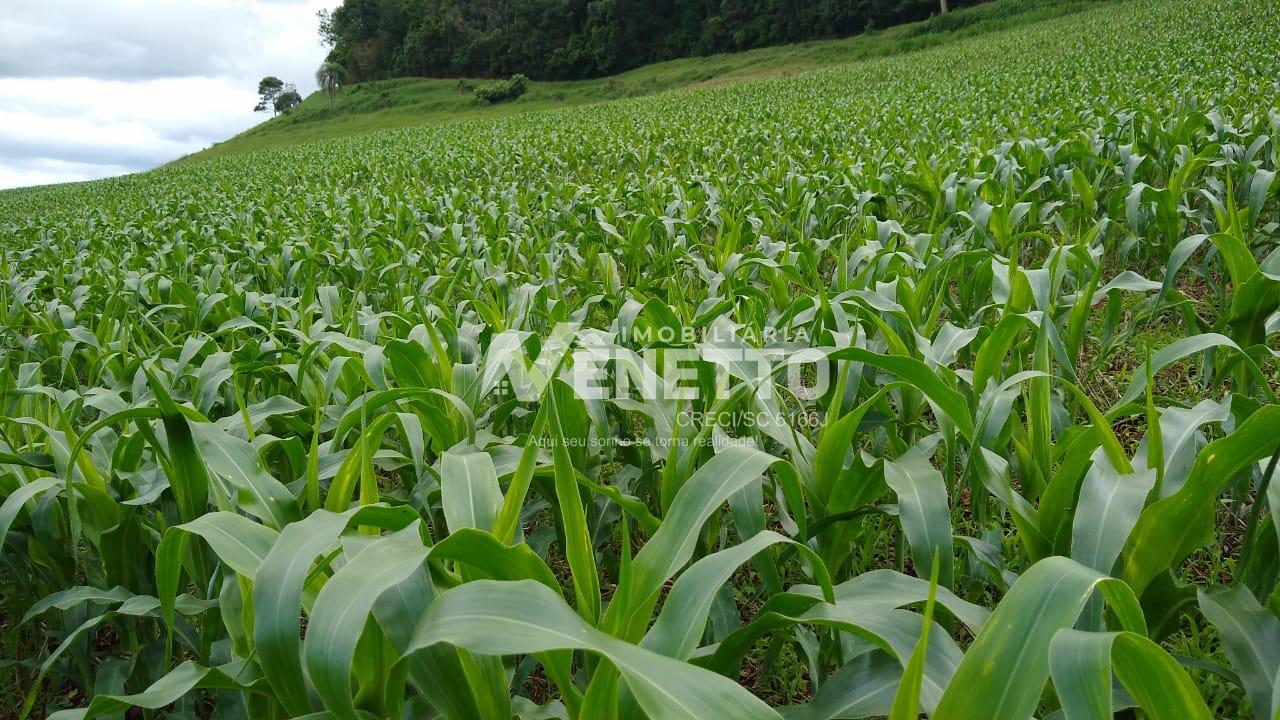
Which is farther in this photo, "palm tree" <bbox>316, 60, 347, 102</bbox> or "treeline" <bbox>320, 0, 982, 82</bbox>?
"palm tree" <bbox>316, 60, 347, 102</bbox>

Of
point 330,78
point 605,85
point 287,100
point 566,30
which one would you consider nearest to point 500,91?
point 605,85

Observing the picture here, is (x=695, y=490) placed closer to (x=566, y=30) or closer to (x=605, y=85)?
(x=605, y=85)

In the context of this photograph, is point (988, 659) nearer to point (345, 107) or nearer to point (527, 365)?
point (527, 365)

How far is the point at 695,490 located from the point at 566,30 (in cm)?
4634

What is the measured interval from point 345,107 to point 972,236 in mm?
40528

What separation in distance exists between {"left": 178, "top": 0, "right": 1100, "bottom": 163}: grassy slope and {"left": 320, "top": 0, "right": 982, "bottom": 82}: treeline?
305 cm

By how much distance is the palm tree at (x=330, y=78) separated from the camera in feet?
137

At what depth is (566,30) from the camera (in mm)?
42031

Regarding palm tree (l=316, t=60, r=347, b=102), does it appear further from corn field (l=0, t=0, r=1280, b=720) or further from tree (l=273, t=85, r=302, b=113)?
corn field (l=0, t=0, r=1280, b=720)

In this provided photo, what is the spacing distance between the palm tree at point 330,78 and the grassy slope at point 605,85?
44.8 inches

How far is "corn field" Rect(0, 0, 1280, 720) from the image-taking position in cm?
75

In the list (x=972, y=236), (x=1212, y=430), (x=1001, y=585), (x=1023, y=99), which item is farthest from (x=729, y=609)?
(x=1023, y=99)

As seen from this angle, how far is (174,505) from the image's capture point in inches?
60.0

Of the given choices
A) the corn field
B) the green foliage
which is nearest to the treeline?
the green foliage
